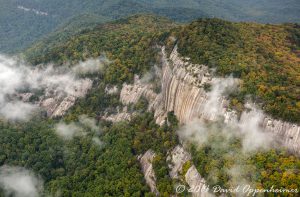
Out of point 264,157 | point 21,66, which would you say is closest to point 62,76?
point 21,66

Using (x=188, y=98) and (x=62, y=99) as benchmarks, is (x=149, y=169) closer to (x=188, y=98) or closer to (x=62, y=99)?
(x=188, y=98)

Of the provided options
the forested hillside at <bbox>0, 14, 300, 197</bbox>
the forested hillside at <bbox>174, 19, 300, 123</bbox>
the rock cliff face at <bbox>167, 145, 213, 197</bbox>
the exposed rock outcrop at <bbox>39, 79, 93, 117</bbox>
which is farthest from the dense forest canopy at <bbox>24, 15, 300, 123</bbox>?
the rock cliff face at <bbox>167, 145, 213, 197</bbox>

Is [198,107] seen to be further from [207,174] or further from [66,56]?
[66,56]

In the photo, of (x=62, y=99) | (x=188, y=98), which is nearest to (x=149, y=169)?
(x=188, y=98)

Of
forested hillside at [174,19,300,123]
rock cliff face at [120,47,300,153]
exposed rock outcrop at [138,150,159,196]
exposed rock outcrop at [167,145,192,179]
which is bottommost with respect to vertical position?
exposed rock outcrop at [138,150,159,196]

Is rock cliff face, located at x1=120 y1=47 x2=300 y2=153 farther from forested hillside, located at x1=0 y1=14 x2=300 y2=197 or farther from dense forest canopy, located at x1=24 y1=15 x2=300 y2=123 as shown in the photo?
dense forest canopy, located at x1=24 y1=15 x2=300 y2=123

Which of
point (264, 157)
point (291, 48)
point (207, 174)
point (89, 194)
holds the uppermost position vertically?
point (291, 48)

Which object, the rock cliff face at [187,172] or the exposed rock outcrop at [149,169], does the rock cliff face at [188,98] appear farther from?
the exposed rock outcrop at [149,169]
